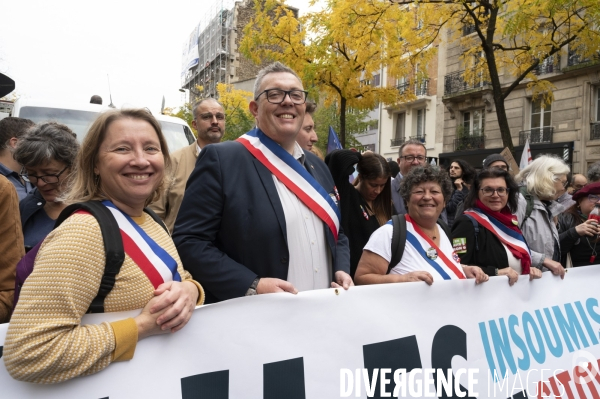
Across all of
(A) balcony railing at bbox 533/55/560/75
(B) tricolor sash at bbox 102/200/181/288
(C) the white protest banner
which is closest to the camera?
(B) tricolor sash at bbox 102/200/181/288

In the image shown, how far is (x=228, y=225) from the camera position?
2.31 m

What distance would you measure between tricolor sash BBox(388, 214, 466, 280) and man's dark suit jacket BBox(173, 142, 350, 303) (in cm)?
96

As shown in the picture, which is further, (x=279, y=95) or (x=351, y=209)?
(x=351, y=209)

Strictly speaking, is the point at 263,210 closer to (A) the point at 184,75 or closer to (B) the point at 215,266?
(B) the point at 215,266

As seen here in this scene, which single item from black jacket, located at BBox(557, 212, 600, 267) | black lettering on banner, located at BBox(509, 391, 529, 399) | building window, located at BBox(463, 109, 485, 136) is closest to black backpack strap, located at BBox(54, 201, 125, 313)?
black lettering on banner, located at BBox(509, 391, 529, 399)

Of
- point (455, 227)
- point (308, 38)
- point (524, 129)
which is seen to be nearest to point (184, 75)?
point (524, 129)

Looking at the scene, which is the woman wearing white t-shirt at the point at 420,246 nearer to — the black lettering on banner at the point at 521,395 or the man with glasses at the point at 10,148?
the black lettering on banner at the point at 521,395

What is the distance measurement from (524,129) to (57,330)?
2277cm

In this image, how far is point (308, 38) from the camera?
39.5ft

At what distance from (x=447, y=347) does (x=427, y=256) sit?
60 cm

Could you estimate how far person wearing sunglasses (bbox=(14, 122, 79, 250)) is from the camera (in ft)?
8.52

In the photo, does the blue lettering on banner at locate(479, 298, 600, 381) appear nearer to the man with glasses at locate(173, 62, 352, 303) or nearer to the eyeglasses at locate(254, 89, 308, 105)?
the man with glasses at locate(173, 62, 352, 303)

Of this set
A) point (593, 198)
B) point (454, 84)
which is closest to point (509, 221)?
point (593, 198)

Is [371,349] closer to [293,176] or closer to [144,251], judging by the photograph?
[293,176]
